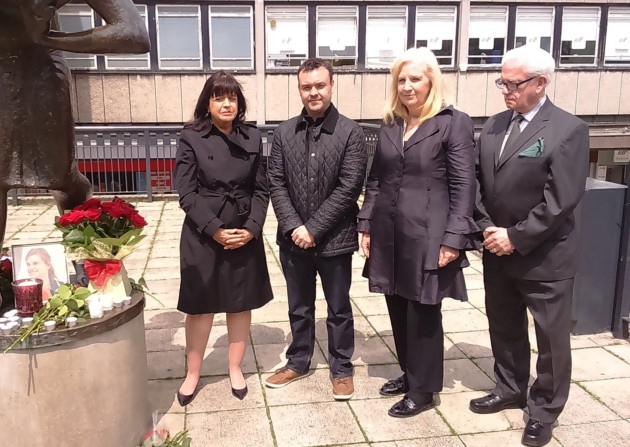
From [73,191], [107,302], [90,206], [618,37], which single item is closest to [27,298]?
[107,302]

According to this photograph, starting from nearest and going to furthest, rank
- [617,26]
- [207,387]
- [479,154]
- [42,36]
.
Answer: [42,36]
[479,154]
[207,387]
[617,26]

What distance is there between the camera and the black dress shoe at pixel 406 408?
349cm

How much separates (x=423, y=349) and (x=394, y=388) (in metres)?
0.49

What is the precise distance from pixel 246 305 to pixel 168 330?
1.56 m

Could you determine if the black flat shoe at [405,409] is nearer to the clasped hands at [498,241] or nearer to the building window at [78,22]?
the clasped hands at [498,241]

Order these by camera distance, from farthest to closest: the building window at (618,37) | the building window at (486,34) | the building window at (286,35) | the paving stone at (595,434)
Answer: the building window at (618,37) < the building window at (486,34) < the building window at (286,35) < the paving stone at (595,434)

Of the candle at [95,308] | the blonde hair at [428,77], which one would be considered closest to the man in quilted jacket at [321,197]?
the blonde hair at [428,77]

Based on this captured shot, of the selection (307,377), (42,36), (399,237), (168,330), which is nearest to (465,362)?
(307,377)

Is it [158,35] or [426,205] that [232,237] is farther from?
[158,35]

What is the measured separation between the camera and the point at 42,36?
8.65 feet

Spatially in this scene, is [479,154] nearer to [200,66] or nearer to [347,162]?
[347,162]

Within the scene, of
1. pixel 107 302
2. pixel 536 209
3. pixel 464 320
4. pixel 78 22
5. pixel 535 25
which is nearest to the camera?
pixel 107 302

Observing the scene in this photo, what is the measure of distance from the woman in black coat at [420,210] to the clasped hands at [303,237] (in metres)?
0.33

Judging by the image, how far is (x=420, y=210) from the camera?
3.27 m
